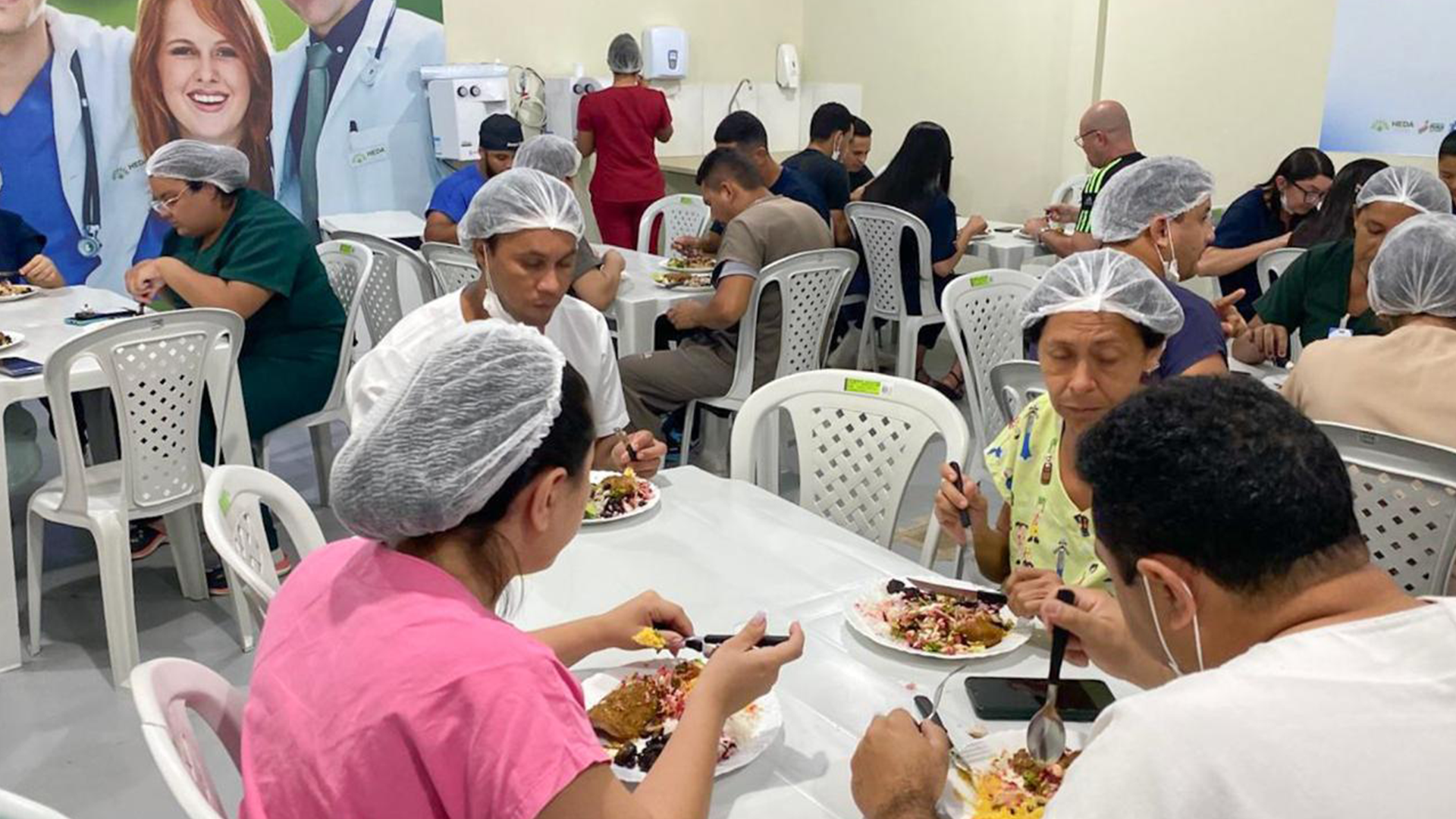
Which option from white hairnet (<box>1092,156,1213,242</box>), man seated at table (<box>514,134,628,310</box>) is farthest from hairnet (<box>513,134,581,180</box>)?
white hairnet (<box>1092,156,1213,242</box>)

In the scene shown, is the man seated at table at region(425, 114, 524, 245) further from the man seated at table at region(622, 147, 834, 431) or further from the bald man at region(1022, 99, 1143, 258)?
the bald man at region(1022, 99, 1143, 258)

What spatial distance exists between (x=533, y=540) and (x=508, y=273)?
1476 mm

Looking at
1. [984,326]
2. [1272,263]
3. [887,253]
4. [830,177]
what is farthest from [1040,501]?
[830,177]

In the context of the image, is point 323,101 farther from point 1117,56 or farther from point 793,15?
point 1117,56

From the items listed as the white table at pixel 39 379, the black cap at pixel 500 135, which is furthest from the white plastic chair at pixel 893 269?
the white table at pixel 39 379

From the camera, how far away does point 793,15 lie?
27.3 feet

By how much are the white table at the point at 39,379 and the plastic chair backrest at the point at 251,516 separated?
1.26m

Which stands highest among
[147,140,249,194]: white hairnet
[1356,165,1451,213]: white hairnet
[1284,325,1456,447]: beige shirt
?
[147,140,249,194]: white hairnet

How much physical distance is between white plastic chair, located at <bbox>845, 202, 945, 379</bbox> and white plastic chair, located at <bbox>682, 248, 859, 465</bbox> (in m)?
1.12

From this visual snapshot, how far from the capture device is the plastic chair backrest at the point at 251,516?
1769mm

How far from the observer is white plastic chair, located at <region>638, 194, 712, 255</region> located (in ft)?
20.5

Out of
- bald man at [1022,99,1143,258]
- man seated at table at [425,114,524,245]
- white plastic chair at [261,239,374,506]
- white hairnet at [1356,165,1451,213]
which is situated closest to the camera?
white hairnet at [1356,165,1451,213]

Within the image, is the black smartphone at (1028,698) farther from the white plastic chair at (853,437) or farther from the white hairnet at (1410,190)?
the white hairnet at (1410,190)

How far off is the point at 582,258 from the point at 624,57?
285cm
